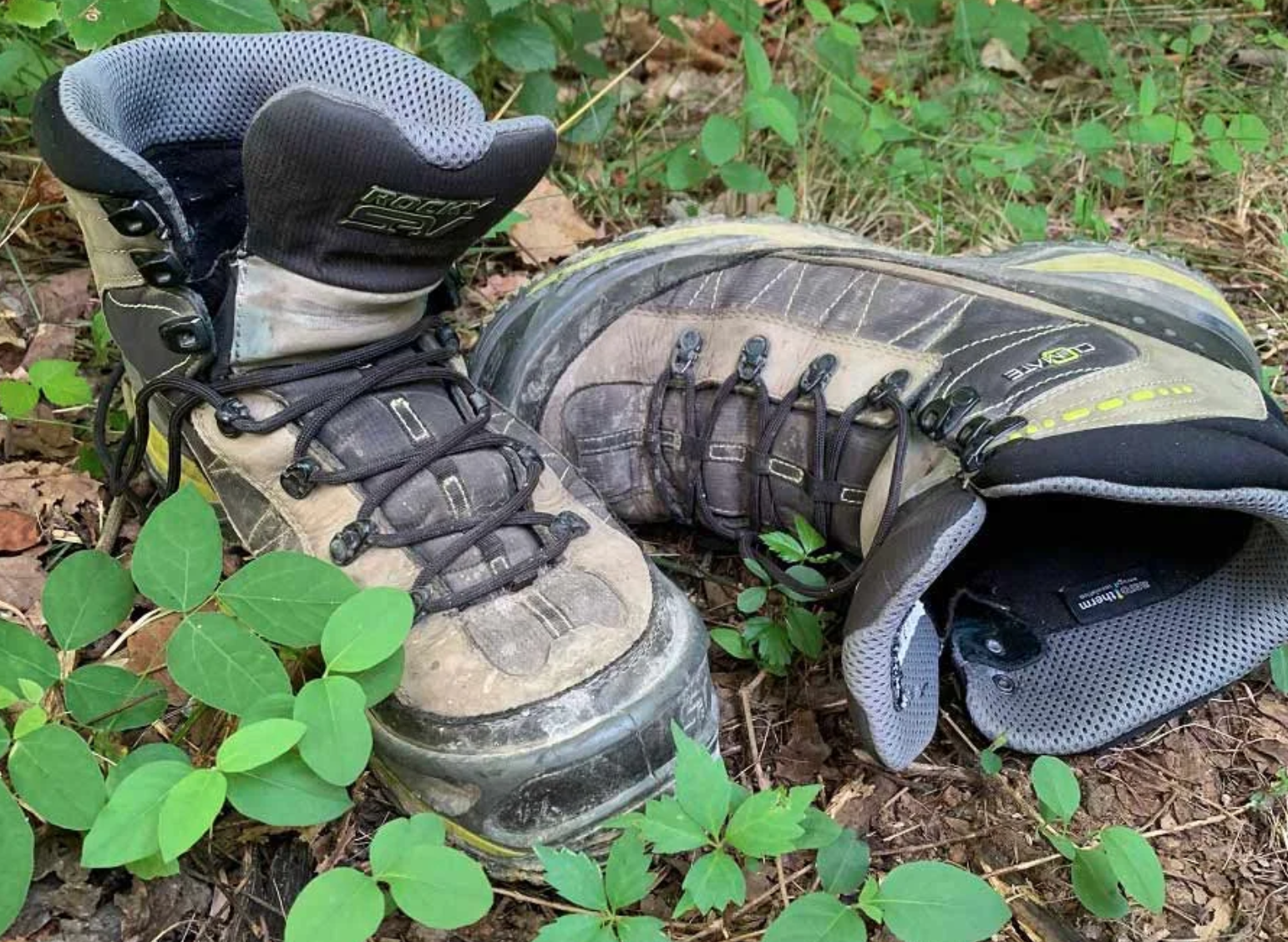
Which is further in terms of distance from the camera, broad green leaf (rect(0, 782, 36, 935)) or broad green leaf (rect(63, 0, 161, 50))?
broad green leaf (rect(63, 0, 161, 50))

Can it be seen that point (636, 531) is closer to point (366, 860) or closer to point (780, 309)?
point (780, 309)

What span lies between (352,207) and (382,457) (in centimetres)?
30

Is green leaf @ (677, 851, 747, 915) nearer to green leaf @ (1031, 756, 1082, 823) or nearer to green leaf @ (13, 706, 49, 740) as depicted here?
green leaf @ (1031, 756, 1082, 823)

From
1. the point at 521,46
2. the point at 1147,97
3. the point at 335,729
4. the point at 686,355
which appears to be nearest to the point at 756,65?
the point at 521,46

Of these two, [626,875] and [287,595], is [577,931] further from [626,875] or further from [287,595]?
[287,595]

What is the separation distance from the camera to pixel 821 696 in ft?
4.64

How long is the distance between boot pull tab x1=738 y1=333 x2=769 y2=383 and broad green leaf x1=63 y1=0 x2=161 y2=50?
0.91 metres

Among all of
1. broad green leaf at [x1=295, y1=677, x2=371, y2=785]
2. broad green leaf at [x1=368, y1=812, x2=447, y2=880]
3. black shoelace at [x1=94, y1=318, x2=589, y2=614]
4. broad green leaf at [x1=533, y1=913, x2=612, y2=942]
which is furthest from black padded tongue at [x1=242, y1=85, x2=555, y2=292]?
broad green leaf at [x1=533, y1=913, x2=612, y2=942]

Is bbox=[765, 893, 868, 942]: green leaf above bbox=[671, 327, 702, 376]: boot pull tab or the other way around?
the other way around

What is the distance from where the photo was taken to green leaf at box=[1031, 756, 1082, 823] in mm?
1135

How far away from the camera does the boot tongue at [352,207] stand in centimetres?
110

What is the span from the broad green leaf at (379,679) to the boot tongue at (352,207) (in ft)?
1.39

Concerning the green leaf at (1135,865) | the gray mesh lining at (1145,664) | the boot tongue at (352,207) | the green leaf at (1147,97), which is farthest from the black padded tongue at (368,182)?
the green leaf at (1147,97)

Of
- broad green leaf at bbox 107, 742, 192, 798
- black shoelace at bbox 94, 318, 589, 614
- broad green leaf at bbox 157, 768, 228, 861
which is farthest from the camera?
black shoelace at bbox 94, 318, 589, 614
